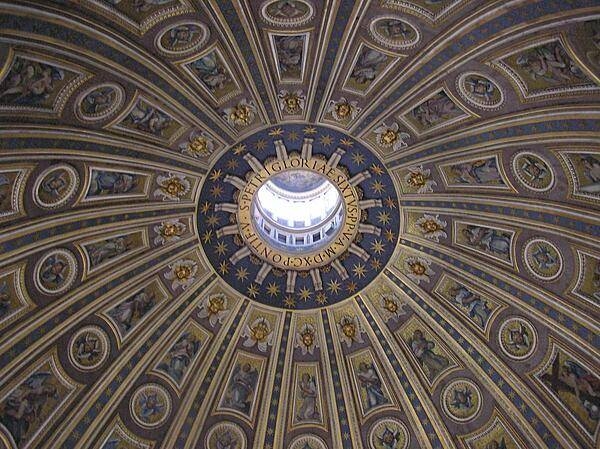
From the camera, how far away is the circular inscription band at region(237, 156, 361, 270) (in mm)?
22047

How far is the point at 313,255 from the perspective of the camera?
23.6 metres

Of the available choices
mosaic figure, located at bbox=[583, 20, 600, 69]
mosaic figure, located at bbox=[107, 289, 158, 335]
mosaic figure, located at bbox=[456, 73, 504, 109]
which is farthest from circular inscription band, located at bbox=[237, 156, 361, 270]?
mosaic figure, located at bbox=[583, 20, 600, 69]

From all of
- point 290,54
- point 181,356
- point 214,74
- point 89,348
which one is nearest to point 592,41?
point 290,54

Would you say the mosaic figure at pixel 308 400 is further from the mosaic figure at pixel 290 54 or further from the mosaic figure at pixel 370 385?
the mosaic figure at pixel 290 54

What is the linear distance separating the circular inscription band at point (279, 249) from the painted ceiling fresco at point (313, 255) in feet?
0.27

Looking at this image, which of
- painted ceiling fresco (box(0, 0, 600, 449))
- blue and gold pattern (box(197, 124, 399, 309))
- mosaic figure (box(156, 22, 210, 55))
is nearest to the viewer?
painted ceiling fresco (box(0, 0, 600, 449))

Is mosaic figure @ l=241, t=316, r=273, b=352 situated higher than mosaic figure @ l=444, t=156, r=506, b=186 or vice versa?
mosaic figure @ l=444, t=156, r=506, b=186

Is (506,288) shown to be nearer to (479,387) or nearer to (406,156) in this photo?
(479,387)

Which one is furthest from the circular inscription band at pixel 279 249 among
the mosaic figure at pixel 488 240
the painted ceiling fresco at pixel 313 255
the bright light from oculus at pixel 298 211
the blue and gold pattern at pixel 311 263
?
the mosaic figure at pixel 488 240

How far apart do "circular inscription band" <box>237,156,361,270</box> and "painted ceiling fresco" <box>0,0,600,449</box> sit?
8cm

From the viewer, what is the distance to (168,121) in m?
19.7

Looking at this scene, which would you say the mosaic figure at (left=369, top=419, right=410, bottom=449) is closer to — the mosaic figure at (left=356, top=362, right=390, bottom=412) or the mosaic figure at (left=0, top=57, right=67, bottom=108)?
the mosaic figure at (left=356, top=362, right=390, bottom=412)

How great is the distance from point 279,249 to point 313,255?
117cm

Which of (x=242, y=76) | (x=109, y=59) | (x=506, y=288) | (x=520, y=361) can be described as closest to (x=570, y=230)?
(x=506, y=288)
